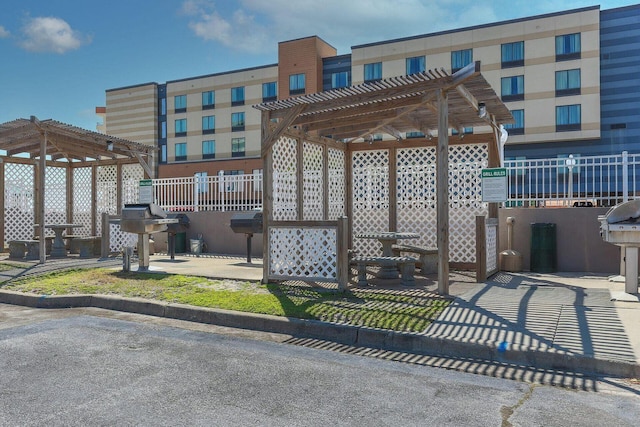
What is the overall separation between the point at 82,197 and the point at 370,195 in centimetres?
989

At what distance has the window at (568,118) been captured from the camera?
32.6m

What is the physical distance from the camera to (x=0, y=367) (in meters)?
4.49

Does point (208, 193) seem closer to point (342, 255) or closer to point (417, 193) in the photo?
point (417, 193)

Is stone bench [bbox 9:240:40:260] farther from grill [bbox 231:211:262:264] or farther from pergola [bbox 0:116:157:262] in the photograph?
grill [bbox 231:211:262:264]

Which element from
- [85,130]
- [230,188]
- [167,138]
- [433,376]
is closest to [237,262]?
[230,188]

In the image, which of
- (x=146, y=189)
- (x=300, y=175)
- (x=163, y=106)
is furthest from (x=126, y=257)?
(x=163, y=106)

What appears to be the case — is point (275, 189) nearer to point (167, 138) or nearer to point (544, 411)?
point (544, 411)

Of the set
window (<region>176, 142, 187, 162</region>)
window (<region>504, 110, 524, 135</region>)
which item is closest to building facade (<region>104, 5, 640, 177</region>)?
window (<region>504, 110, 524, 135</region>)

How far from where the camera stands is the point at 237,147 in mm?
44750

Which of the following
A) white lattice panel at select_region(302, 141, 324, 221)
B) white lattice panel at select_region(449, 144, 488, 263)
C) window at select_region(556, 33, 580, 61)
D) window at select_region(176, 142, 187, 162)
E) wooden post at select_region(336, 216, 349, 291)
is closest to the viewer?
wooden post at select_region(336, 216, 349, 291)

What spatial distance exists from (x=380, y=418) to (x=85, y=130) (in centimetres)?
1197

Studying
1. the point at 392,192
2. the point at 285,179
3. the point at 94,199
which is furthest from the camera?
the point at 94,199

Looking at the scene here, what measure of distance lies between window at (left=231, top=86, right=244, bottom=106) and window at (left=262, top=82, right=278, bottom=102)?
2.20 metres

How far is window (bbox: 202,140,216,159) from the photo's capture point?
151 feet
